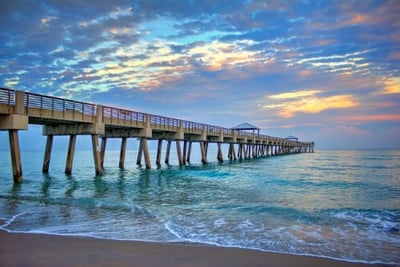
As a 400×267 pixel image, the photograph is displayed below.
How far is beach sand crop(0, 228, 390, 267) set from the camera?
17.2ft

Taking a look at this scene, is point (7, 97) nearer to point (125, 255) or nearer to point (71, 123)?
point (71, 123)

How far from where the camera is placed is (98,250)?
232 inches

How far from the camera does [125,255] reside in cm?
562

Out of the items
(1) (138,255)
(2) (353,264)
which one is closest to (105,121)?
(1) (138,255)

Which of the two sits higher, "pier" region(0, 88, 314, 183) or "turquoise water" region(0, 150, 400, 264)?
"pier" region(0, 88, 314, 183)

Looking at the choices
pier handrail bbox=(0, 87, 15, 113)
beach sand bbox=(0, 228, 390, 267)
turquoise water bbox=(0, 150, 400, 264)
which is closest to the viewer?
beach sand bbox=(0, 228, 390, 267)

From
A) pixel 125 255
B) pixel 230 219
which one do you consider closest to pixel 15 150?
pixel 230 219

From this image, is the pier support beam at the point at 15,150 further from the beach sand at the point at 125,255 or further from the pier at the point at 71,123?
the beach sand at the point at 125,255

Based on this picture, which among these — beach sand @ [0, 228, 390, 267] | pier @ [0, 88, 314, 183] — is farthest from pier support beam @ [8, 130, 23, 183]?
beach sand @ [0, 228, 390, 267]

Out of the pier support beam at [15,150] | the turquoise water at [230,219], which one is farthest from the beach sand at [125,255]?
the pier support beam at [15,150]

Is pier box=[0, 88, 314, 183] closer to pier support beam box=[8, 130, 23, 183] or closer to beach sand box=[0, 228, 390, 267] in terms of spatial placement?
pier support beam box=[8, 130, 23, 183]

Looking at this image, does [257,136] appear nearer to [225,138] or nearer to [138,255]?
[225,138]

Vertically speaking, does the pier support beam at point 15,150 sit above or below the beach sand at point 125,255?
above

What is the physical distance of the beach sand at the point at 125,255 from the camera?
5234mm
